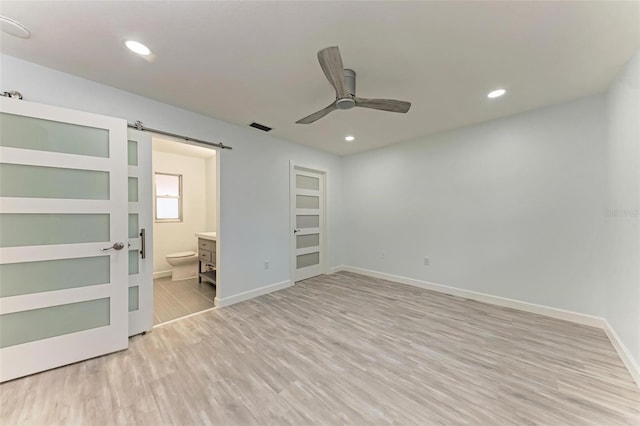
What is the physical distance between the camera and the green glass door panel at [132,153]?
2.44 metres

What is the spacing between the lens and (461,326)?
2652 mm

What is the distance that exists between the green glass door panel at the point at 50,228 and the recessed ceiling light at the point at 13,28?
1323 millimetres

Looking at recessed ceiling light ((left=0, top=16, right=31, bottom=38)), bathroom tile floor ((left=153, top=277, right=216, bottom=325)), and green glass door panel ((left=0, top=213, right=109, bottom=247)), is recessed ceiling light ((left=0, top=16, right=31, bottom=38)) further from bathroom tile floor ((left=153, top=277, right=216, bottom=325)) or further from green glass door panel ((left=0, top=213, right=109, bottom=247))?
bathroom tile floor ((left=153, top=277, right=216, bottom=325))

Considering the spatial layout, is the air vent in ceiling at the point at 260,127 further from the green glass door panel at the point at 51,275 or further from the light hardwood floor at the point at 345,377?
the light hardwood floor at the point at 345,377

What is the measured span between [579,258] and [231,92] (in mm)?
4360

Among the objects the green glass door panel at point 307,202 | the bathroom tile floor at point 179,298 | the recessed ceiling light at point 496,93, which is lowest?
the bathroom tile floor at point 179,298

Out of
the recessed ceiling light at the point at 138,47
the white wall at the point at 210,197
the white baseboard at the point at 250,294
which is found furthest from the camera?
the white wall at the point at 210,197

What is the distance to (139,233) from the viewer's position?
2512 millimetres

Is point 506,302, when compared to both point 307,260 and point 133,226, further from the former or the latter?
point 133,226

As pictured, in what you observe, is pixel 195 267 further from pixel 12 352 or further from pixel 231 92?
pixel 231 92

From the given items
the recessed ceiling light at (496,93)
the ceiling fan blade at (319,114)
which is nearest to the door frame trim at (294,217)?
the ceiling fan blade at (319,114)

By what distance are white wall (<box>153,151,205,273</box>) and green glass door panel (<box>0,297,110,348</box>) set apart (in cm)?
277

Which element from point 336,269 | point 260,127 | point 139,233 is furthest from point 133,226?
point 336,269

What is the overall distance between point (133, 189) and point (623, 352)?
15.9ft
